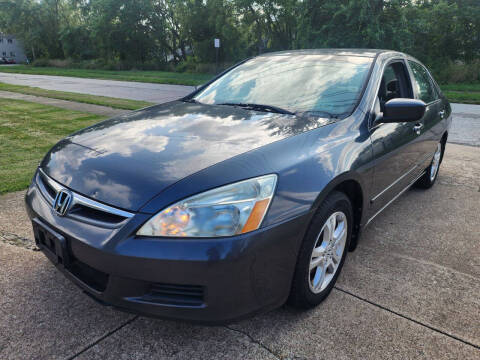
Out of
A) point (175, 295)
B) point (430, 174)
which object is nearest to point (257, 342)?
point (175, 295)

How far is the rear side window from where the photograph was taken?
376 cm

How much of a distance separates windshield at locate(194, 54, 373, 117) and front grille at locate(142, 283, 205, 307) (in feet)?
4.91

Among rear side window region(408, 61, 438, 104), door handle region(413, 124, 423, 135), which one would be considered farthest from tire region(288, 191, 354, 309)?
rear side window region(408, 61, 438, 104)

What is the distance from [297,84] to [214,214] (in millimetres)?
1621

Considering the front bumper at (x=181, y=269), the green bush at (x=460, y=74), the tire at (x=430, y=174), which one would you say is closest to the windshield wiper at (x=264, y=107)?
the front bumper at (x=181, y=269)

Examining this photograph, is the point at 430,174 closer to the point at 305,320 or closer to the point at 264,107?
the point at 264,107

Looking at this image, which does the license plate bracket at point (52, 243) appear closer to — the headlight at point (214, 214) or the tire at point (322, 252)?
the headlight at point (214, 214)

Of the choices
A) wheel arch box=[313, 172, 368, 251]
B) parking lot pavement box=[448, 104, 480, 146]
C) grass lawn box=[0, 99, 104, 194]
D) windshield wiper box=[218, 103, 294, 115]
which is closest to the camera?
wheel arch box=[313, 172, 368, 251]

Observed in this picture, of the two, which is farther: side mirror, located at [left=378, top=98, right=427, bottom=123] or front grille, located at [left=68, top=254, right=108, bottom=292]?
side mirror, located at [left=378, top=98, right=427, bottom=123]

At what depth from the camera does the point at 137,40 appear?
43844 mm

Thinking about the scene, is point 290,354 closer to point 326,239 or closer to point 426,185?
point 326,239

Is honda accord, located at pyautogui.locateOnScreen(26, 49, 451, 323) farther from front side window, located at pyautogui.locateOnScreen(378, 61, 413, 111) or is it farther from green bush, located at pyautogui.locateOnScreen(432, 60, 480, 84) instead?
green bush, located at pyautogui.locateOnScreen(432, 60, 480, 84)

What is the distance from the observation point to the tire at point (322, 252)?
2.04 metres

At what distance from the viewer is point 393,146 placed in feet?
9.66
